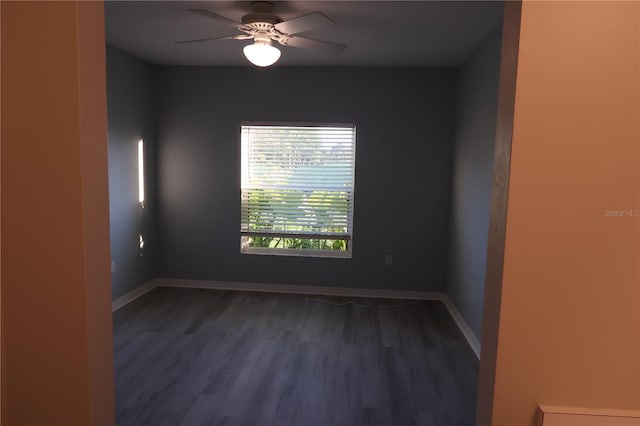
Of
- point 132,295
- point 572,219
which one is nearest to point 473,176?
point 572,219

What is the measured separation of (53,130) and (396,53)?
3460mm

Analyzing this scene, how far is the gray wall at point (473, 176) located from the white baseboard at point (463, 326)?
0.07 m

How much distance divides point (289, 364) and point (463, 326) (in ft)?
5.74

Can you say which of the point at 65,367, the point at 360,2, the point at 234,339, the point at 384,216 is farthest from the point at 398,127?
the point at 65,367

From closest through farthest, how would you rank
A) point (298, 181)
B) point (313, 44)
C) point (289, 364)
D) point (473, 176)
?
point (313, 44)
point (289, 364)
point (473, 176)
point (298, 181)

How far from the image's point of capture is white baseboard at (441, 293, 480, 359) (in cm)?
349

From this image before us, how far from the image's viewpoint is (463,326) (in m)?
3.91

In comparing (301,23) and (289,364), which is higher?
(301,23)

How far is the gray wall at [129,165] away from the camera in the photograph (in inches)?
163

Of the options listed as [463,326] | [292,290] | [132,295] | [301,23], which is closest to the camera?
[301,23]

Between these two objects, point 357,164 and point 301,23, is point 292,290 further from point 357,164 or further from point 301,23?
point 301,23

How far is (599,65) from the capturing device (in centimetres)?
110

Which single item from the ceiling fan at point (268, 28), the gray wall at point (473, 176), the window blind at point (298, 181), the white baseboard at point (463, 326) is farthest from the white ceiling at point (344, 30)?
the white baseboard at point (463, 326)

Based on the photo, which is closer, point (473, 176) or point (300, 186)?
→ point (473, 176)
